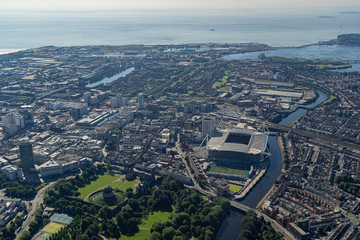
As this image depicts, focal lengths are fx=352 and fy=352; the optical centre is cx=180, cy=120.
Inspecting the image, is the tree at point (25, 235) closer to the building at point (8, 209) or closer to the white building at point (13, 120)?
the building at point (8, 209)

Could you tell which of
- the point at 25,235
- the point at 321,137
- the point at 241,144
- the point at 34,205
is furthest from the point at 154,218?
the point at 321,137

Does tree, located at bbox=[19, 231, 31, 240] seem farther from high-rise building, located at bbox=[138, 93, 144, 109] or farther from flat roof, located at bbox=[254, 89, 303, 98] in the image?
flat roof, located at bbox=[254, 89, 303, 98]

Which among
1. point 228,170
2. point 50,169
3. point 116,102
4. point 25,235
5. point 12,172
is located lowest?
point 25,235

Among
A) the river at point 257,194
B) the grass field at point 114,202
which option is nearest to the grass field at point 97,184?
the grass field at point 114,202

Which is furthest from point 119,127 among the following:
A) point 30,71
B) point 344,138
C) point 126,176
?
point 30,71

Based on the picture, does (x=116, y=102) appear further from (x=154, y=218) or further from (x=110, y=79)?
(x=154, y=218)

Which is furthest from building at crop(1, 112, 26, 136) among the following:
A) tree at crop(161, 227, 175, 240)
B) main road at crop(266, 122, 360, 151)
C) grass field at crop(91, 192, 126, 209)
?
main road at crop(266, 122, 360, 151)

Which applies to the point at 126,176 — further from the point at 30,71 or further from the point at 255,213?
the point at 30,71
